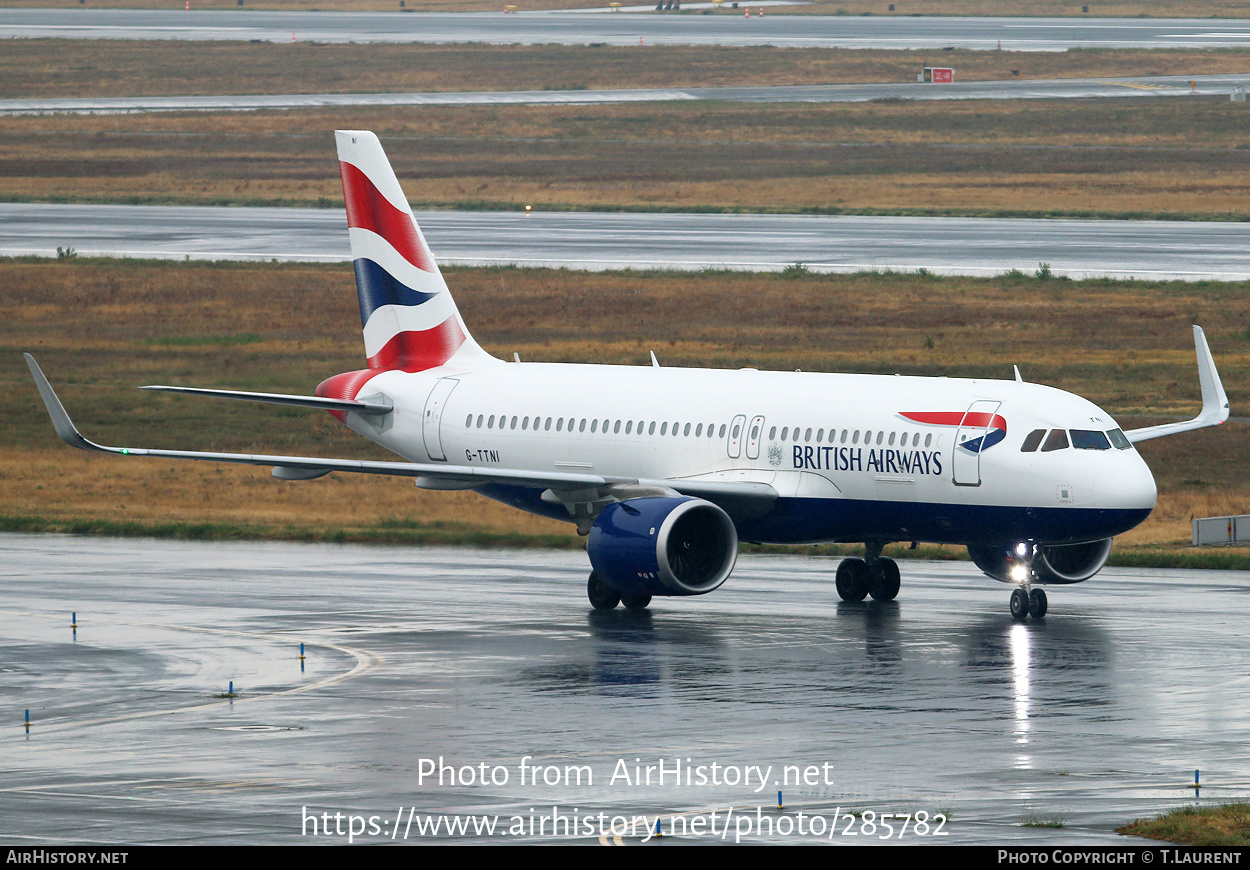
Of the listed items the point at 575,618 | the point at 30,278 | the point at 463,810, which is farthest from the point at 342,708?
the point at 30,278

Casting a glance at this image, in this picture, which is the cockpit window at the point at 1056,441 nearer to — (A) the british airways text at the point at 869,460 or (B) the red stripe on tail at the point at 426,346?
(A) the british airways text at the point at 869,460

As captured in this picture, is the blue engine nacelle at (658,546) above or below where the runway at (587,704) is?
above

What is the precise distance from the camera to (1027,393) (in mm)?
36875

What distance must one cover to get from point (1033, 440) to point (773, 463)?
5155mm

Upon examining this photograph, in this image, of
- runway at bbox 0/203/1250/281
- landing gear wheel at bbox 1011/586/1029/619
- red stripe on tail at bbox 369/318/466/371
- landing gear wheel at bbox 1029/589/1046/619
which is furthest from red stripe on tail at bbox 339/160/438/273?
runway at bbox 0/203/1250/281

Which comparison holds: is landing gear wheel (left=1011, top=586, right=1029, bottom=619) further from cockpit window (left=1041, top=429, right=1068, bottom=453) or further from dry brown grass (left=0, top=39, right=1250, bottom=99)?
dry brown grass (left=0, top=39, right=1250, bottom=99)

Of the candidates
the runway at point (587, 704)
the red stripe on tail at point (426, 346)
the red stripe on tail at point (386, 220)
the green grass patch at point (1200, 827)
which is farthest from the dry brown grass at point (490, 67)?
the green grass patch at point (1200, 827)

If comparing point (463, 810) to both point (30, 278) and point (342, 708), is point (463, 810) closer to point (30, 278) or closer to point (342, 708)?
point (342, 708)

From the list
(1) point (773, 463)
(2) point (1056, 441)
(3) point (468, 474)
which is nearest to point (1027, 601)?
(2) point (1056, 441)

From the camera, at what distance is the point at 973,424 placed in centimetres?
3628

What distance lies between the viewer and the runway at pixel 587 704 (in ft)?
70.6

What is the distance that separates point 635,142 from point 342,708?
4553 inches

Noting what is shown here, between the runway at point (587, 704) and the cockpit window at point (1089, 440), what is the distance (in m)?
3.09

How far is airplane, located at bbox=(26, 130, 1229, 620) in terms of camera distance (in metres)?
35.8
